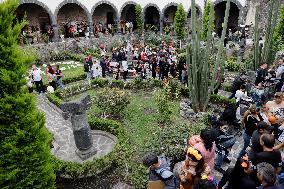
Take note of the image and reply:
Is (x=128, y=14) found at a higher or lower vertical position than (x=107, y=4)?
lower

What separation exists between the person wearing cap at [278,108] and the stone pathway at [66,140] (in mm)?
5029

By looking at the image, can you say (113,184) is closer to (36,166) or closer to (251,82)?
(36,166)

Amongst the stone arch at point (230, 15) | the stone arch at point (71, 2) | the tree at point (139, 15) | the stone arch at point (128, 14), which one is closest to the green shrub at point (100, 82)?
the stone arch at point (71, 2)

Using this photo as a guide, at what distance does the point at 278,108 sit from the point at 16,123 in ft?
20.3

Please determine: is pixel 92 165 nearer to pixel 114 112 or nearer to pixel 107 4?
pixel 114 112

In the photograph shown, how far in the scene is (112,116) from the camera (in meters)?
12.0

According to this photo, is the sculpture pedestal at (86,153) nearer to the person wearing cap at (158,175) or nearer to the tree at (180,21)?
the person wearing cap at (158,175)

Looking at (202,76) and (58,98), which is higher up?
(202,76)

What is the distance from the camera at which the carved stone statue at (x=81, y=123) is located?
876 cm

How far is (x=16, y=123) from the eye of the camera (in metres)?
5.64

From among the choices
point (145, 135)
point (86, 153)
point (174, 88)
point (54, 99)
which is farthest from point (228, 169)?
point (54, 99)

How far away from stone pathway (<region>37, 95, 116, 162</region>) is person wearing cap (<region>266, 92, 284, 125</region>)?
503 cm

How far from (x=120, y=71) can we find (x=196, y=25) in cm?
689

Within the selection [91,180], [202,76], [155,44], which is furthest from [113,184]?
[155,44]
